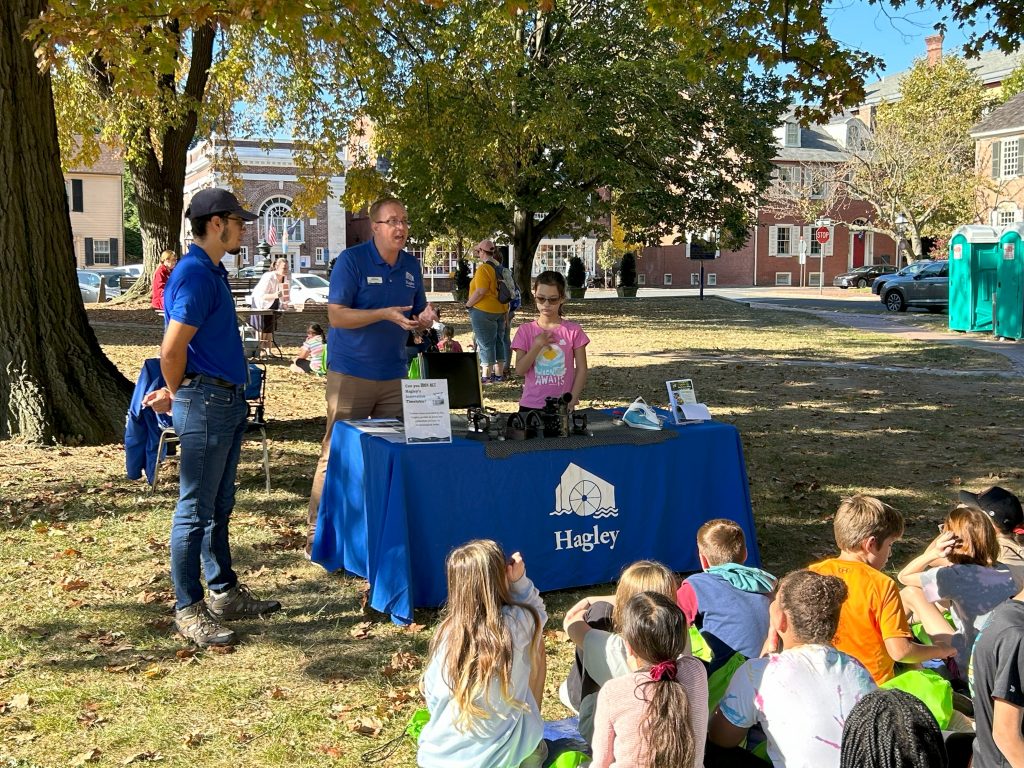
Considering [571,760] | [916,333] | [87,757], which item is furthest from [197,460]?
[916,333]

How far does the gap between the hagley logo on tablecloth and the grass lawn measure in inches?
13.1

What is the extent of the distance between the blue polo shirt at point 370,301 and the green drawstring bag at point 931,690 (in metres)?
3.38

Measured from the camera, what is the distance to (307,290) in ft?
109

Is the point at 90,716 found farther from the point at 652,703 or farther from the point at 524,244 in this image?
the point at 524,244

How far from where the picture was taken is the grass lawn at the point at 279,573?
4.27 metres

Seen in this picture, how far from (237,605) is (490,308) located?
8.45 meters

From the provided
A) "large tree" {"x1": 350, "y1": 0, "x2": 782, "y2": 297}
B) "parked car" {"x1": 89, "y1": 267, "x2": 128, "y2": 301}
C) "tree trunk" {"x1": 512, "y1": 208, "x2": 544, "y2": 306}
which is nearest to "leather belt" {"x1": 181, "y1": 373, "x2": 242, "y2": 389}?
"large tree" {"x1": 350, "y1": 0, "x2": 782, "y2": 297}

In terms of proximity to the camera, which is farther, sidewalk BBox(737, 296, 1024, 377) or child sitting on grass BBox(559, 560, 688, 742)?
sidewalk BBox(737, 296, 1024, 377)

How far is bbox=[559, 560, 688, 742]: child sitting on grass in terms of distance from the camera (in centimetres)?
364

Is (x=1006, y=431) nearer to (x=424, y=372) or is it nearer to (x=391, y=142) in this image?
(x=424, y=372)

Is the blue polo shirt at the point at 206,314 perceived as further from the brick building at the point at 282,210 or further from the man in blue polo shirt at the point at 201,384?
the brick building at the point at 282,210

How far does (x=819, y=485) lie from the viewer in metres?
8.56

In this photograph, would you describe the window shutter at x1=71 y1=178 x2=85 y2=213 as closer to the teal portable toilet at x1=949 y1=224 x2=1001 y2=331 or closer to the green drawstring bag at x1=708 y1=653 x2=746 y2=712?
the teal portable toilet at x1=949 y1=224 x2=1001 y2=331

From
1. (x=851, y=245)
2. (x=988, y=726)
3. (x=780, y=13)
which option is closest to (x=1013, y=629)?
(x=988, y=726)
